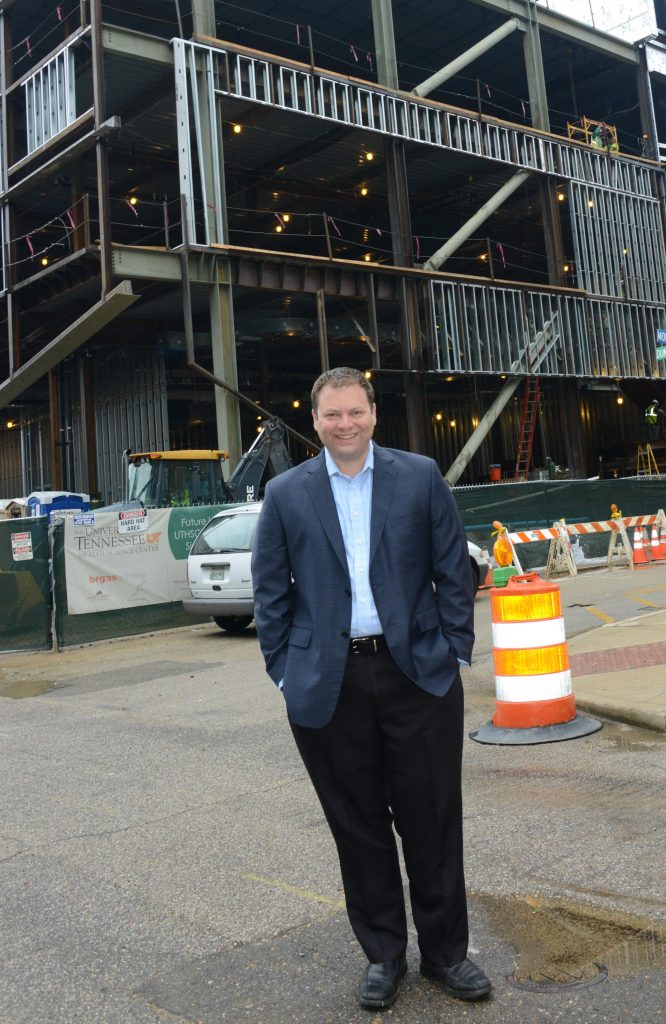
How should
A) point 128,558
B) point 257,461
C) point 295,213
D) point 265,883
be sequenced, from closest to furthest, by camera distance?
point 265,883
point 128,558
point 257,461
point 295,213

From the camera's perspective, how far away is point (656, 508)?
2486 centimetres

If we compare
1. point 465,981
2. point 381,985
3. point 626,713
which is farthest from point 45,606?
point 465,981

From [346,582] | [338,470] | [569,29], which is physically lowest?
[346,582]

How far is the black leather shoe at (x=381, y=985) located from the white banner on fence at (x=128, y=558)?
12.5 metres

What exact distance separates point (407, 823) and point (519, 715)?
3754 millimetres

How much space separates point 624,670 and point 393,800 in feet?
19.0

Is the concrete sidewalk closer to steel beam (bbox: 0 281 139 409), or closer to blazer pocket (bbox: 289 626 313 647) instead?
blazer pocket (bbox: 289 626 313 647)

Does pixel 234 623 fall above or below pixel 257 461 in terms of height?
below

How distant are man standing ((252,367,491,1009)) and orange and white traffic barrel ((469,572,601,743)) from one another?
138 inches

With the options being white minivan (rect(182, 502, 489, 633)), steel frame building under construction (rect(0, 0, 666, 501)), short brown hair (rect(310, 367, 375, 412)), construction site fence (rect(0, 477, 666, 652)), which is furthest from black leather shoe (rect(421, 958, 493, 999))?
steel frame building under construction (rect(0, 0, 666, 501))

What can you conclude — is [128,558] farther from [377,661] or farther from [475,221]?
[475,221]

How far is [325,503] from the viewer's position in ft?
10.9

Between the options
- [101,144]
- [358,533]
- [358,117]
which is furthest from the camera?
[358,117]

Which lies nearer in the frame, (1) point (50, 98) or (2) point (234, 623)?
(2) point (234, 623)
